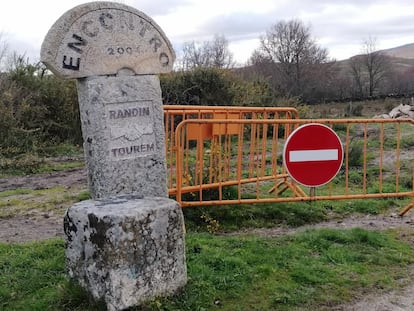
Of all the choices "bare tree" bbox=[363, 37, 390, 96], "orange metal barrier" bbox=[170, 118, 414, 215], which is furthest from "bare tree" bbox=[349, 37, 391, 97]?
"orange metal barrier" bbox=[170, 118, 414, 215]

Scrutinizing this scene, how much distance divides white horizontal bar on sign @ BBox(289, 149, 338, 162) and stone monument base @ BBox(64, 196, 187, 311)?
2.32 metres

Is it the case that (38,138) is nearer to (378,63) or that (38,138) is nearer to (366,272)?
(366,272)

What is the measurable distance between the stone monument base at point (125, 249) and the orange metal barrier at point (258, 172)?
196cm

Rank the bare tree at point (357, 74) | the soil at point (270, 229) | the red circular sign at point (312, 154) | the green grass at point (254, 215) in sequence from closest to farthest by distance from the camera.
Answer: the soil at point (270, 229), the red circular sign at point (312, 154), the green grass at point (254, 215), the bare tree at point (357, 74)

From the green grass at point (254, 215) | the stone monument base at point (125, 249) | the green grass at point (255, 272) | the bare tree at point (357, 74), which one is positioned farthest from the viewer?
the bare tree at point (357, 74)

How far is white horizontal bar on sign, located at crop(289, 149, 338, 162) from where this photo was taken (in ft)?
18.6

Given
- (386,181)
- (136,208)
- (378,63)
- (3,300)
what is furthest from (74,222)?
(378,63)

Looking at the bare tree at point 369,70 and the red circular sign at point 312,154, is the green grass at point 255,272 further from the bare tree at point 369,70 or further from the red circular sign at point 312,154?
the bare tree at point 369,70

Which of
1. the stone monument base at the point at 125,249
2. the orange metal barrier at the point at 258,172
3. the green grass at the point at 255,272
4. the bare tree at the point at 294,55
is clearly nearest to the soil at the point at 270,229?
the green grass at the point at 255,272

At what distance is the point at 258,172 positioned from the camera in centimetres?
661

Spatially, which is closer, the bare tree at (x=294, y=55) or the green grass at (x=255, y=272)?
the green grass at (x=255, y=272)

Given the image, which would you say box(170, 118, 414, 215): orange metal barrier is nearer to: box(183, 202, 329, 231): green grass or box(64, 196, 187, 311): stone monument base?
box(183, 202, 329, 231): green grass

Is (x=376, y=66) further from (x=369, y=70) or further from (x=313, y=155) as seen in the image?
(x=313, y=155)

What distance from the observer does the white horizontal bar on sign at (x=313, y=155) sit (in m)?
5.66
